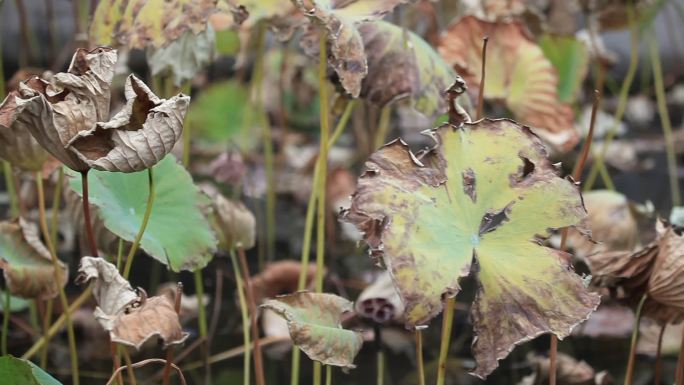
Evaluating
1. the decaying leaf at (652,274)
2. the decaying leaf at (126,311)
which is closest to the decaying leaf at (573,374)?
the decaying leaf at (652,274)

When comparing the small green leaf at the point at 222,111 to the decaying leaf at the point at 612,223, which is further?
the small green leaf at the point at 222,111

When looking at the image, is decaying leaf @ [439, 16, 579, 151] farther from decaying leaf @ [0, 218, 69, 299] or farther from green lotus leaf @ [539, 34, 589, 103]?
decaying leaf @ [0, 218, 69, 299]

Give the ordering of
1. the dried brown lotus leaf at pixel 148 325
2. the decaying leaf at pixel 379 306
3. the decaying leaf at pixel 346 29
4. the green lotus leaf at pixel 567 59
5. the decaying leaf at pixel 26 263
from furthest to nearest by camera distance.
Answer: the green lotus leaf at pixel 567 59
the decaying leaf at pixel 379 306
the decaying leaf at pixel 26 263
the decaying leaf at pixel 346 29
the dried brown lotus leaf at pixel 148 325

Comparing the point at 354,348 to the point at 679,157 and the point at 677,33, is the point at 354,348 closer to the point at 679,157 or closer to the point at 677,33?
the point at 679,157

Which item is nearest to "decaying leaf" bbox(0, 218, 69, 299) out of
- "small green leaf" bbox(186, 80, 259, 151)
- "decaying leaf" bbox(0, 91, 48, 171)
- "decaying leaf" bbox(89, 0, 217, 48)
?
"decaying leaf" bbox(0, 91, 48, 171)

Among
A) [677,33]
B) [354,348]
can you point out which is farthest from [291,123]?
[354,348]

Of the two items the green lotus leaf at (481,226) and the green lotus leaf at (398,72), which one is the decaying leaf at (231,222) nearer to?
the green lotus leaf at (398,72)

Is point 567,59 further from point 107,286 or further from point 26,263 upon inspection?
point 107,286
